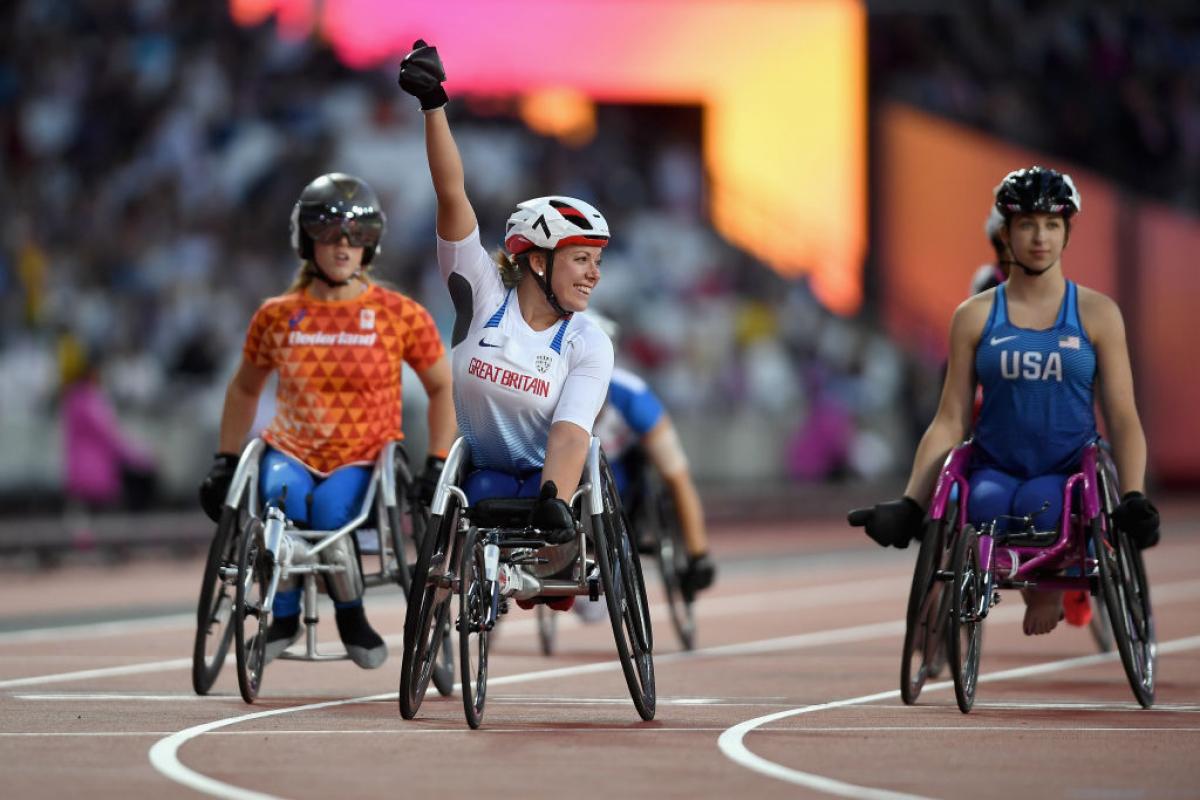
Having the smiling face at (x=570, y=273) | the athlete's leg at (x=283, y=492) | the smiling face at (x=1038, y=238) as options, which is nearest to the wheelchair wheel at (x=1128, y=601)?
the smiling face at (x=1038, y=238)

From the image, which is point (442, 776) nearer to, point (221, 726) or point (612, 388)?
point (221, 726)

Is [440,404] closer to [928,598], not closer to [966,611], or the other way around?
[928,598]

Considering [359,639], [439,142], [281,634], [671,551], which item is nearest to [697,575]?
[671,551]

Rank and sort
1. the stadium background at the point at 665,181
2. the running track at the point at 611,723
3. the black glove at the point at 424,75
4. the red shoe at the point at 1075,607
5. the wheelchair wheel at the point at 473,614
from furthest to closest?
the stadium background at the point at 665,181, the red shoe at the point at 1075,607, the black glove at the point at 424,75, the wheelchair wheel at the point at 473,614, the running track at the point at 611,723

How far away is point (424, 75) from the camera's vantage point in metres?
9.41

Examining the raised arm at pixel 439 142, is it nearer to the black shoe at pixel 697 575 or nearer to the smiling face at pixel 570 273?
the smiling face at pixel 570 273

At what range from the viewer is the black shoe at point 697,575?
1330 centimetres

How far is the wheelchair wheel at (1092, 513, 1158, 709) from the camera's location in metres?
9.91

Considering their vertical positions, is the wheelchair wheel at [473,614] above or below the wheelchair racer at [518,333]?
below

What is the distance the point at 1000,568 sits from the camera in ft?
33.1

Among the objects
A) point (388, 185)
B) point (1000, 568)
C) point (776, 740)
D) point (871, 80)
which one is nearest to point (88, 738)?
point (776, 740)

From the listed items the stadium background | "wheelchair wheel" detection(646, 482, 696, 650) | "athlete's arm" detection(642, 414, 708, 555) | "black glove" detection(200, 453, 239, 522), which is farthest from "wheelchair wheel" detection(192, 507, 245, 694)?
Result: the stadium background

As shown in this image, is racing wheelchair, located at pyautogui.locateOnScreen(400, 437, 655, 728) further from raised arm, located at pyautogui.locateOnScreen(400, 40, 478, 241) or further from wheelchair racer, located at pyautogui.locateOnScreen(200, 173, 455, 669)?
wheelchair racer, located at pyautogui.locateOnScreen(200, 173, 455, 669)

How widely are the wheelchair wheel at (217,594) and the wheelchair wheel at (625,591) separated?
1.63 metres
